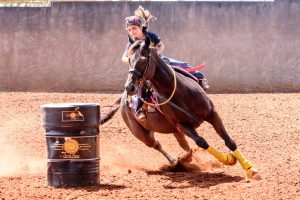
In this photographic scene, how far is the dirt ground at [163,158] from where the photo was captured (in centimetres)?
785

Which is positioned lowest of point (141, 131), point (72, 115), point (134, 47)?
point (141, 131)

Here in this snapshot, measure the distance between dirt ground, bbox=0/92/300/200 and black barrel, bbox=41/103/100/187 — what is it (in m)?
0.19

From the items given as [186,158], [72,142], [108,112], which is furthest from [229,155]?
[108,112]

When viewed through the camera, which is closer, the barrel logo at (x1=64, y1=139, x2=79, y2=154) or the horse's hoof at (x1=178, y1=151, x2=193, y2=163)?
the barrel logo at (x1=64, y1=139, x2=79, y2=154)

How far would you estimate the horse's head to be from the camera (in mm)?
8258

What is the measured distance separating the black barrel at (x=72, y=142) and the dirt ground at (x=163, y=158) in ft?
0.61

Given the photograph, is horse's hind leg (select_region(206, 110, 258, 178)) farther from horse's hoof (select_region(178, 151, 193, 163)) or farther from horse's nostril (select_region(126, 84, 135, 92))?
horse's hoof (select_region(178, 151, 193, 163))

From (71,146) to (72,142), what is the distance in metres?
0.05

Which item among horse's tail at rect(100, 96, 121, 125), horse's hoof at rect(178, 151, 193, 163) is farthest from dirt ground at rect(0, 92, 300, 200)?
horse's tail at rect(100, 96, 121, 125)

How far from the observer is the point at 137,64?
836 centimetres

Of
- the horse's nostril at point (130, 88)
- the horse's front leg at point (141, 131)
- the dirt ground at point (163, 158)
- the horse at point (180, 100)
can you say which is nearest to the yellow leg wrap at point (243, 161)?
the horse at point (180, 100)

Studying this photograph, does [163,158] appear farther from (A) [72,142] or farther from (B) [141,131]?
(A) [72,142]

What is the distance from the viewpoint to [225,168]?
33.5 feet

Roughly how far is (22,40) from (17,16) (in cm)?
69
